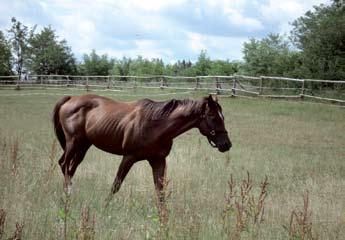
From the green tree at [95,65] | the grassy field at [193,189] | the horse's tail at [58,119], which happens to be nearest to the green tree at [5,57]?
the green tree at [95,65]

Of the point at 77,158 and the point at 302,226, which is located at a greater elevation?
the point at 302,226

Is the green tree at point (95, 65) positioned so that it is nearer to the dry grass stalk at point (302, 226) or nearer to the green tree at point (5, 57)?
the green tree at point (5, 57)

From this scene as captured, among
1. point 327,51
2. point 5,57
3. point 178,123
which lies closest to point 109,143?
point 178,123

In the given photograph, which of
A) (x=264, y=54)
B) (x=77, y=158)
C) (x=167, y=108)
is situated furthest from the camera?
(x=264, y=54)

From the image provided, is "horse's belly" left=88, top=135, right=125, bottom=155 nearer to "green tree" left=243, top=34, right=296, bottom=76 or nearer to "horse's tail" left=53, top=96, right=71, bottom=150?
"horse's tail" left=53, top=96, right=71, bottom=150

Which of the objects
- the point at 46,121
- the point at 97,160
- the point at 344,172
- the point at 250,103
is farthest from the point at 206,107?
the point at 250,103

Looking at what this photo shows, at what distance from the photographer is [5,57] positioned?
57469 mm

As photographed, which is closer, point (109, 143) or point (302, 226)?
point (302, 226)

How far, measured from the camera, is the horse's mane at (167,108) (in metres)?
6.19

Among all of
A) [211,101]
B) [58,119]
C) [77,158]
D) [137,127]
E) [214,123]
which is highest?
[211,101]

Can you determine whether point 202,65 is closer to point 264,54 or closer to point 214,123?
point 264,54

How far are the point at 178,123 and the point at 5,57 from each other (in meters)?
55.6

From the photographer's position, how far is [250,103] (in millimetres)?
23828

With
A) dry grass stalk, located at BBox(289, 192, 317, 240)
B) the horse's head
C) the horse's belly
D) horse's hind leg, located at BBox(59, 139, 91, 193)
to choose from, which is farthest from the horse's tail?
dry grass stalk, located at BBox(289, 192, 317, 240)
